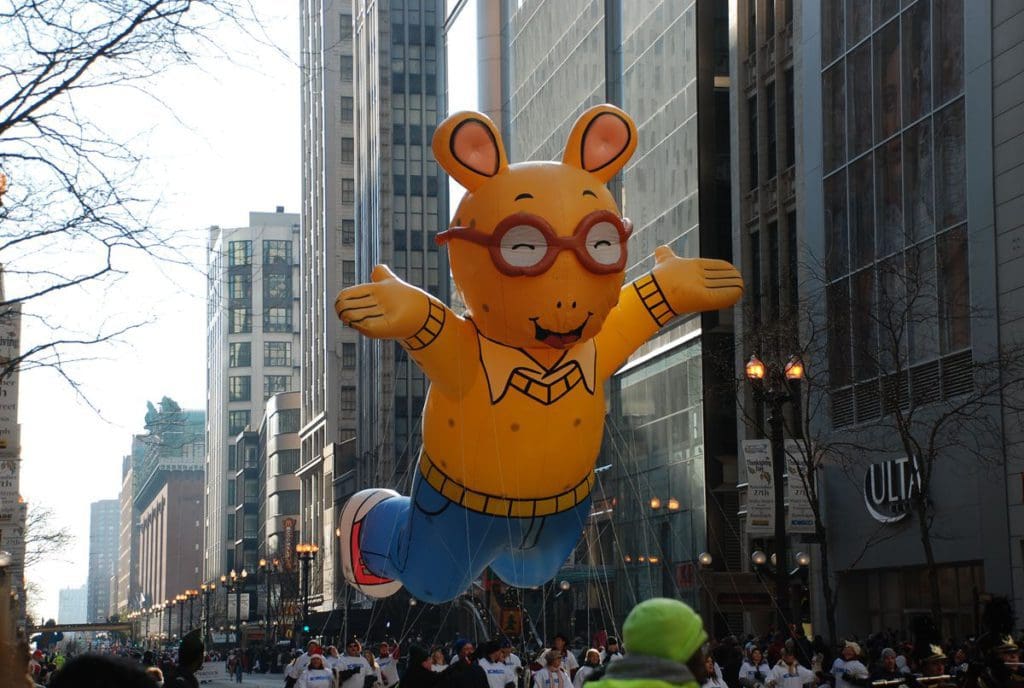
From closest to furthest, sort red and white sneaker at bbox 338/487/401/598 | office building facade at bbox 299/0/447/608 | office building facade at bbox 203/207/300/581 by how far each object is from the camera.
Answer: red and white sneaker at bbox 338/487/401/598
office building facade at bbox 299/0/447/608
office building facade at bbox 203/207/300/581

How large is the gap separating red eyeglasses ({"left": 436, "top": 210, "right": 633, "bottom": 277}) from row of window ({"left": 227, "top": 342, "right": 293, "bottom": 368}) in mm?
151738

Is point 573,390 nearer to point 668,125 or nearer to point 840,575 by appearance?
point 840,575

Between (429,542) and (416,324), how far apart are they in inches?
87.1

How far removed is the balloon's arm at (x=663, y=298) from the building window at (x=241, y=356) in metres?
152

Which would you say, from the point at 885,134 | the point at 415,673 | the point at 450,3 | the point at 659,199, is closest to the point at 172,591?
the point at 450,3

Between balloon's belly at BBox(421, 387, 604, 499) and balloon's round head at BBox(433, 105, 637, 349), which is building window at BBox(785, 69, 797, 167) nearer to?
balloon's round head at BBox(433, 105, 637, 349)

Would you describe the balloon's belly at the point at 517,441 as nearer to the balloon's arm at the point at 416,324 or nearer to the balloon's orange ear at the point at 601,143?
the balloon's arm at the point at 416,324

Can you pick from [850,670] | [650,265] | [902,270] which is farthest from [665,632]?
[650,265]

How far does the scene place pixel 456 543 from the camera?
13.8 metres

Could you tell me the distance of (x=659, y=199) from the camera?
140 feet

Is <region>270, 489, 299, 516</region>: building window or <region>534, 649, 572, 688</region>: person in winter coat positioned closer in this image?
<region>534, 649, 572, 688</region>: person in winter coat

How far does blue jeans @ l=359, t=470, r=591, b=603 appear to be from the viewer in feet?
44.5

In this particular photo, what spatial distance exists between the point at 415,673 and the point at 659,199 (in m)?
29.7

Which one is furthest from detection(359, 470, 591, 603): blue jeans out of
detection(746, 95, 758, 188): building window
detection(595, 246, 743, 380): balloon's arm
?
detection(746, 95, 758, 188): building window
